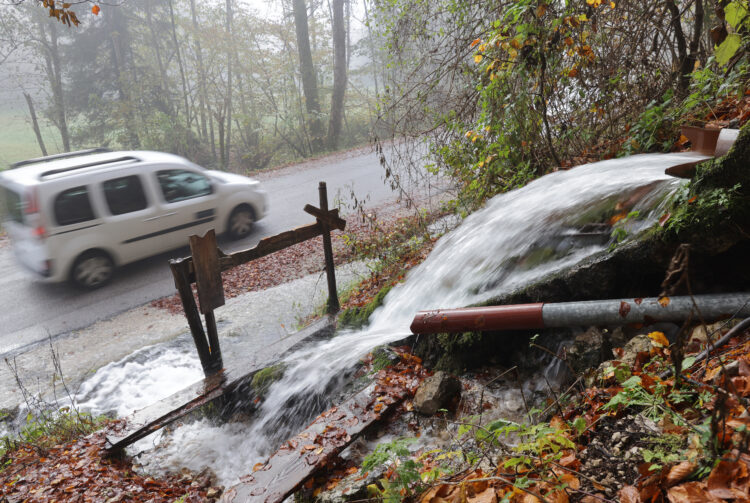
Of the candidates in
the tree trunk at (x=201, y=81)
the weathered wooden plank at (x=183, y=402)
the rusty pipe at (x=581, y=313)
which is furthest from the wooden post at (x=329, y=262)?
the tree trunk at (x=201, y=81)

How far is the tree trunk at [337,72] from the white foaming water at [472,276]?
1849 centimetres

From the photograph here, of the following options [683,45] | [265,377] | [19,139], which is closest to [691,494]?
[265,377]

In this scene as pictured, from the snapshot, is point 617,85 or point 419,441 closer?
point 419,441

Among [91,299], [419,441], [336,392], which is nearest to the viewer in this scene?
[419,441]

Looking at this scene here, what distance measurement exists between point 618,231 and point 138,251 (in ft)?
28.3

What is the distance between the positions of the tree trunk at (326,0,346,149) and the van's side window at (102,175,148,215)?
1465cm

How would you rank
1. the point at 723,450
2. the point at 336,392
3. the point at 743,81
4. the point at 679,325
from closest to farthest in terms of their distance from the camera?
the point at 723,450 < the point at 679,325 < the point at 336,392 < the point at 743,81

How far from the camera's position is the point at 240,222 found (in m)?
10.5

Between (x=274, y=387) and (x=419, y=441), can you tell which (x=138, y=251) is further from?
(x=419, y=441)

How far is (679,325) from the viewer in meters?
2.87

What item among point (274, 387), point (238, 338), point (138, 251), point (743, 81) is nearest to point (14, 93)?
point (138, 251)

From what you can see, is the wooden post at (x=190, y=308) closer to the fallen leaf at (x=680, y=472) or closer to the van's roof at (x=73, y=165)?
the fallen leaf at (x=680, y=472)

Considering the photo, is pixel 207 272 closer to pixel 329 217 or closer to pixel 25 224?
pixel 329 217

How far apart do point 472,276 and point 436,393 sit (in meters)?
1.40
